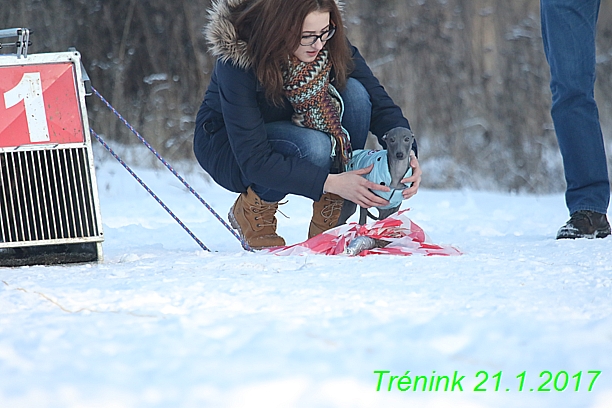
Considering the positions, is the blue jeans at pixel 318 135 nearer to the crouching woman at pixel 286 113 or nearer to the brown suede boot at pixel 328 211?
the crouching woman at pixel 286 113

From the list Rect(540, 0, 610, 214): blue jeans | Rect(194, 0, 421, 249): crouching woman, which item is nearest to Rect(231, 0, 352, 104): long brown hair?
Rect(194, 0, 421, 249): crouching woman

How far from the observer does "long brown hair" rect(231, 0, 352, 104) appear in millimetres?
1935

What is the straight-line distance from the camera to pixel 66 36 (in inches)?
181

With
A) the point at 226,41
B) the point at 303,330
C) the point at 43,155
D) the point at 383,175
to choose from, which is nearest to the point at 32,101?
the point at 43,155

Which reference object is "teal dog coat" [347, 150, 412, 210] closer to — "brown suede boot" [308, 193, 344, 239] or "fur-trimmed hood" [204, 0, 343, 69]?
"brown suede boot" [308, 193, 344, 239]

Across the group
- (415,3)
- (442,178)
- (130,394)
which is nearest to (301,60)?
(130,394)

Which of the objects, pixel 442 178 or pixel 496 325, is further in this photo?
pixel 442 178

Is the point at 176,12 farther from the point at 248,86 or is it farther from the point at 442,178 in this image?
the point at 248,86

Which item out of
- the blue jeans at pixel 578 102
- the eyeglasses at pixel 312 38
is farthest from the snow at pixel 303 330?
the eyeglasses at pixel 312 38

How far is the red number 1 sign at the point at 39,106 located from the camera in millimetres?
1659

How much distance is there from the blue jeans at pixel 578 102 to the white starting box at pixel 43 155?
4.77 feet

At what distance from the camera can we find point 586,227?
2.16 meters

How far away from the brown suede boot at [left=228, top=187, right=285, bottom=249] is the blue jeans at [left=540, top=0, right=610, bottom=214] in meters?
0.95

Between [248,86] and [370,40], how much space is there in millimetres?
3216
